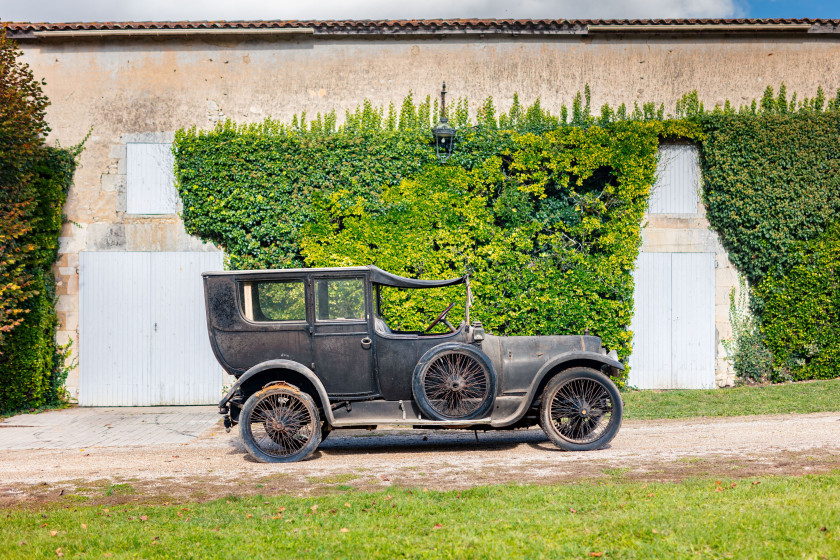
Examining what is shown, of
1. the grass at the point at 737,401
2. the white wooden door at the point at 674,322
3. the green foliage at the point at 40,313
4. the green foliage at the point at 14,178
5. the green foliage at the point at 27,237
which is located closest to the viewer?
the grass at the point at 737,401

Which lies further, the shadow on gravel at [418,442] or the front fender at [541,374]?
the shadow on gravel at [418,442]

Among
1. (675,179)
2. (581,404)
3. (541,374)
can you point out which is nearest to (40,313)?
(541,374)

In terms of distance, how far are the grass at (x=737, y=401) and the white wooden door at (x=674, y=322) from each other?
447 millimetres

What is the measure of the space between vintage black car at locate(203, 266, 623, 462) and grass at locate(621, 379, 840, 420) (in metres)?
2.63

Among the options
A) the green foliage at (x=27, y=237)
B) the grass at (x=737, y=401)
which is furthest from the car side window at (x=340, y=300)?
the green foliage at (x=27, y=237)

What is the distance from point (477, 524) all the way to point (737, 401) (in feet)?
23.9

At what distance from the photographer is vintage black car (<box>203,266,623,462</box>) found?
7215mm

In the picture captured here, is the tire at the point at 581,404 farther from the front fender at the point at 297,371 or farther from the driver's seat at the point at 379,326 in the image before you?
the front fender at the point at 297,371

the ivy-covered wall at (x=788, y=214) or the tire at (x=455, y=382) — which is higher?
the ivy-covered wall at (x=788, y=214)

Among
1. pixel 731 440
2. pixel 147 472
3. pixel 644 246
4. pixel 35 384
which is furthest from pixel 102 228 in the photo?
pixel 731 440

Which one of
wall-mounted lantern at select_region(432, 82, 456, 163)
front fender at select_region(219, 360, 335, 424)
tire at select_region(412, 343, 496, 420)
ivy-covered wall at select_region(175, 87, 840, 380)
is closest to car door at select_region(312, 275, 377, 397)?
front fender at select_region(219, 360, 335, 424)

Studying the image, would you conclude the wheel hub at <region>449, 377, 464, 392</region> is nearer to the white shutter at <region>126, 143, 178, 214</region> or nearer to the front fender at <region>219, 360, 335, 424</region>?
the front fender at <region>219, 360, 335, 424</region>

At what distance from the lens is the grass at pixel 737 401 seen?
9.66 metres

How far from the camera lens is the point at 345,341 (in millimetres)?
7277
